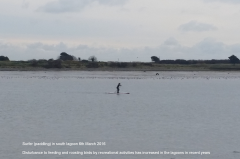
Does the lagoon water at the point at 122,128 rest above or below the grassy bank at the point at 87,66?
below

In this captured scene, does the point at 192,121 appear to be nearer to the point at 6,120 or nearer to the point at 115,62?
the point at 6,120

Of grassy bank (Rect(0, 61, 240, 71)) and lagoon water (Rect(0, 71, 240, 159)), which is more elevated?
grassy bank (Rect(0, 61, 240, 71))

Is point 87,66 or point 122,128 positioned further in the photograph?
point 87,66

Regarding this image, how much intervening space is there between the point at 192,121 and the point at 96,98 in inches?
570

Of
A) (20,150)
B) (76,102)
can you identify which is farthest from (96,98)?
(20,150)

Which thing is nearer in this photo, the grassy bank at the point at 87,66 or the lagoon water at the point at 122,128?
the lagoon water at the point at 122,128

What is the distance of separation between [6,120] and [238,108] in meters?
15.8

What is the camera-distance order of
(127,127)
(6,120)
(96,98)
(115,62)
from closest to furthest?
(127,127)
(6,120)
(96,98)
(115,62)

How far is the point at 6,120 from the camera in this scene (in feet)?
80.1

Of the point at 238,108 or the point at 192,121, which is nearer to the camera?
the point at 192,121

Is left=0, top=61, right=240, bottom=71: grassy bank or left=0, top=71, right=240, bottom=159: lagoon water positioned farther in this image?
left=0, top=61, right=240, bottom=71: grassy bank

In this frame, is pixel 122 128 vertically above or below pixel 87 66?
below

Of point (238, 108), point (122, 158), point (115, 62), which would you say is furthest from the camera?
point (115, 62)

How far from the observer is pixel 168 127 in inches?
893
